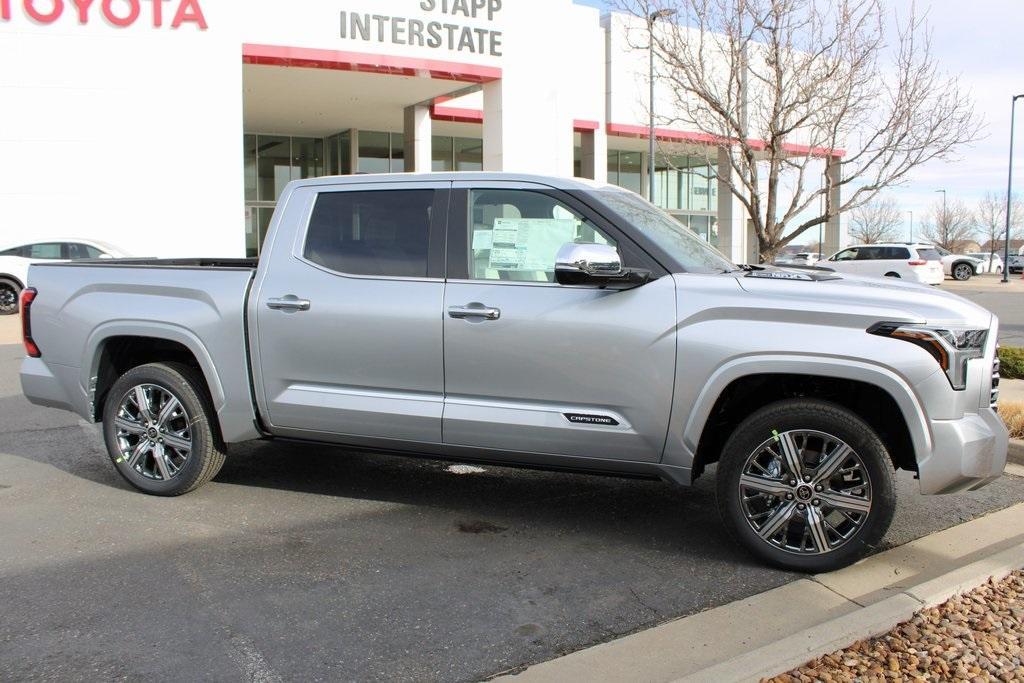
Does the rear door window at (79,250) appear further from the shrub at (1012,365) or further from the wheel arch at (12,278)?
the shrub at (1012,365)

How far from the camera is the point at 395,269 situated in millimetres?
4934

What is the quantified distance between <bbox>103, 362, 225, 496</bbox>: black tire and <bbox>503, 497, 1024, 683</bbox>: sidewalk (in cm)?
286

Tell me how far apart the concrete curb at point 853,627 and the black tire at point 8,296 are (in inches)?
742

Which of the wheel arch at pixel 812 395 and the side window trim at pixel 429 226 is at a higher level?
the side window trim at pixel 429 226

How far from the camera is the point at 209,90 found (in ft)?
69.4

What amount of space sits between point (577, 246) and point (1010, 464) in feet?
Answer: 12.9

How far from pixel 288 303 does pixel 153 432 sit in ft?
4.23

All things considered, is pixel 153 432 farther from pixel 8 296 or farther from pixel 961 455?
pixel 8 296

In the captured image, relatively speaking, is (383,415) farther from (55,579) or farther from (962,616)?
(962,616)

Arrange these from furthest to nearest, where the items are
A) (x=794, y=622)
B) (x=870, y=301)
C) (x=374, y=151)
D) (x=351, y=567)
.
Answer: (x=374, y=151)
(x=351, y=567)
(x=870, y=301)
(x=794, y=622)

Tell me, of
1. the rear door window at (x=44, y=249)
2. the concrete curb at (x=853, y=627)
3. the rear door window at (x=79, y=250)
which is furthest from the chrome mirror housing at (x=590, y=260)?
the rear door window at (x=44, y=249)

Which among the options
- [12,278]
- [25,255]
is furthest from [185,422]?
[25,255]

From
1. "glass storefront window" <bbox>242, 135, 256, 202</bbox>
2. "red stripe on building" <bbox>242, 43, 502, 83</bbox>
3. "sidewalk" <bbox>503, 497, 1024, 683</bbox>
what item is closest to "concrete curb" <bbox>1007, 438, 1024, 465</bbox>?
"sidewalk" <bbox>503, 497, 1024, 683</bbox>

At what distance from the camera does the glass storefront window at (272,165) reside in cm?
3306
